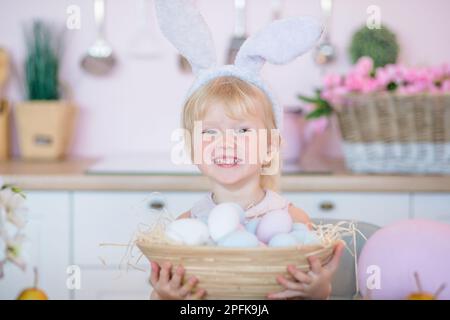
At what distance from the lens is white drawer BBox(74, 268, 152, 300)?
1536mm

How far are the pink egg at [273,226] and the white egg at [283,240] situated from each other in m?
0.05

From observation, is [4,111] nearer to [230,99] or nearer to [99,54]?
[99,54]

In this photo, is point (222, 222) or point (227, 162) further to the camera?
point (227, 162)

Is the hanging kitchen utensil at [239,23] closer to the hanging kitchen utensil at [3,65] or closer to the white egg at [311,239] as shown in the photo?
the hanging kitchen utensil at [3,65]

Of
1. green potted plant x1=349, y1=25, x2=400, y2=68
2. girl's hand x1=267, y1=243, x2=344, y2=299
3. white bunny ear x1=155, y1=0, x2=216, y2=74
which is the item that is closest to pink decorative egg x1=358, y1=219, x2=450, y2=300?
girl's hand x1=267, y1=243, x2=344, y2=299

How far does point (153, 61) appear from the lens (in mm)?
1903

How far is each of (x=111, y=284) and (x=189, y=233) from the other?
0.92 meters

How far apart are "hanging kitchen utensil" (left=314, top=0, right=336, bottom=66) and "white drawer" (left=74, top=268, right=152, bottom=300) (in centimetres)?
74

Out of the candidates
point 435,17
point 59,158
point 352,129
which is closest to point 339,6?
point 435,17

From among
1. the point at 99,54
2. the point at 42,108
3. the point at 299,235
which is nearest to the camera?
the point at 299,235

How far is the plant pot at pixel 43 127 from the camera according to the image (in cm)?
179

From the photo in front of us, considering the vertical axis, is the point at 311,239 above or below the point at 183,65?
below

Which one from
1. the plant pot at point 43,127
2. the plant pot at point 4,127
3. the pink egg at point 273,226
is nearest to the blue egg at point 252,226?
the pink egg at point 273,226

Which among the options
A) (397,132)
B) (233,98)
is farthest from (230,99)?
(397,132)
